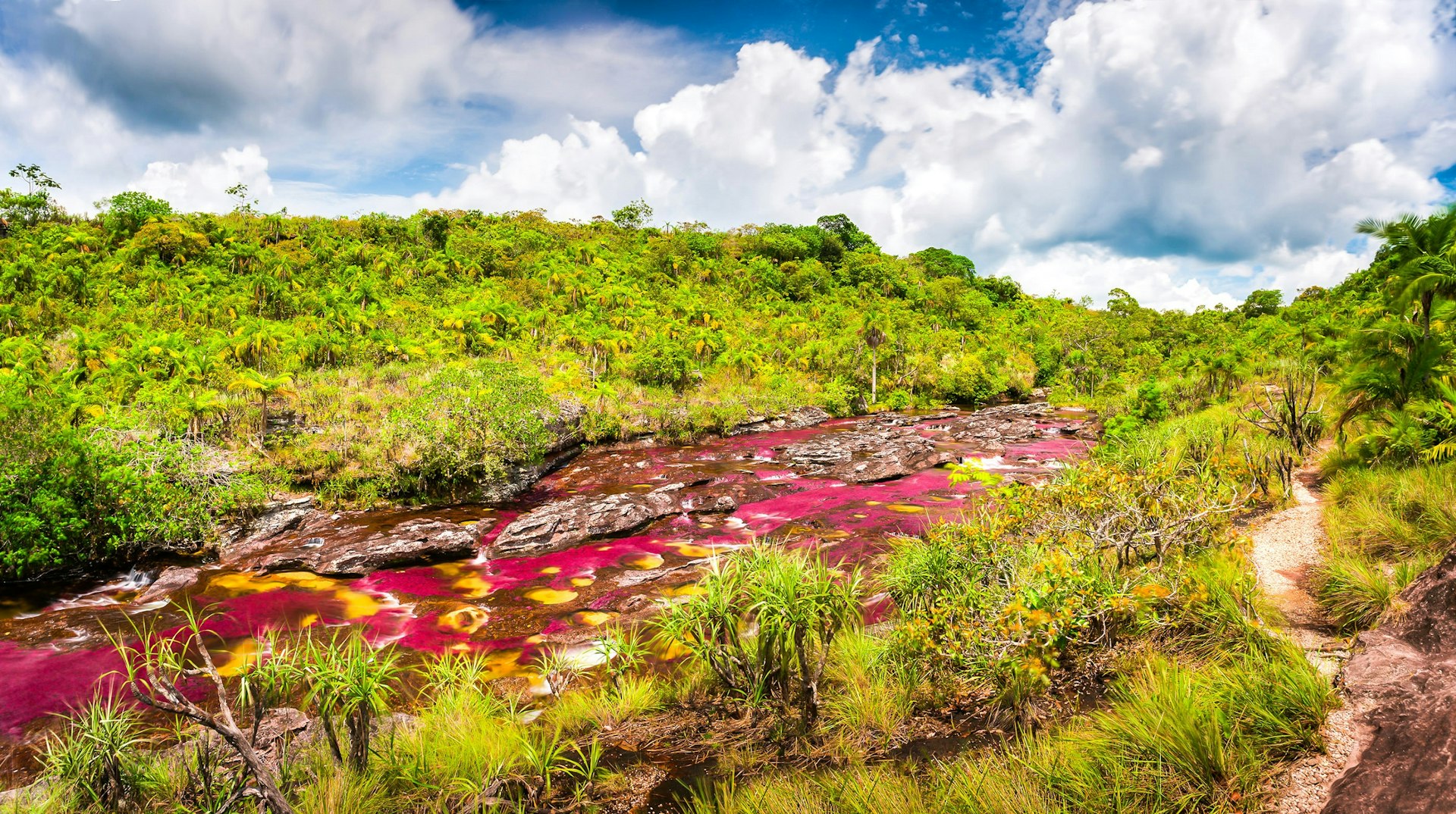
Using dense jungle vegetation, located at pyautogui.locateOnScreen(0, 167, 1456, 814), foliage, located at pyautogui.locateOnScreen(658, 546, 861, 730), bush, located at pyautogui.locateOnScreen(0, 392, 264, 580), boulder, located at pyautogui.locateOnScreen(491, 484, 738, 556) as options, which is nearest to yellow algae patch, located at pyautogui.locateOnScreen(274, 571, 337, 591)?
dense jungle vegetation, located at pyautogui.locateOnScreen(0, 167, 1456, 814)

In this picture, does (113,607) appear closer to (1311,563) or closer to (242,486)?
(242,486)

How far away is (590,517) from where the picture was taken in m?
15.0

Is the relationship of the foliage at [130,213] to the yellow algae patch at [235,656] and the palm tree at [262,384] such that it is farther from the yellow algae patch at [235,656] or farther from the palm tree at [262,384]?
the yellow algae patch at [235,656]

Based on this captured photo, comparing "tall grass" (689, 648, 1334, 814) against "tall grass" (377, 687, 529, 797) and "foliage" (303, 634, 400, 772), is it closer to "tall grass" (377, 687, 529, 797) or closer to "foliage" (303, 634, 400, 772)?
"tall grass" (377, 687, 529, 797)

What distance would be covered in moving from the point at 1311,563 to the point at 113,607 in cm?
1895

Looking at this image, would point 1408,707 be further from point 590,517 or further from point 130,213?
point 130,213

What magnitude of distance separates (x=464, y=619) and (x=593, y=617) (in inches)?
92.6

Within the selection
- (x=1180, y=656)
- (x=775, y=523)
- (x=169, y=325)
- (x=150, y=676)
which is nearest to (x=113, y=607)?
(x=150, y=676)

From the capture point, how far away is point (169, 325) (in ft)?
93.7

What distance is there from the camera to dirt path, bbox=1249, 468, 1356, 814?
393 cm

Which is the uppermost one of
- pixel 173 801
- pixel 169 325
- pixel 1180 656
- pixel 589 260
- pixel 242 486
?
pixel 589 260

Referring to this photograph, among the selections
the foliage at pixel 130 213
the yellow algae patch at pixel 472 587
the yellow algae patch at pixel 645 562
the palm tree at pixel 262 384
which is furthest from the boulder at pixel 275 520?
the foliage at pixel 130 213

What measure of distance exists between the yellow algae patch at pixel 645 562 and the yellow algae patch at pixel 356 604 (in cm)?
474

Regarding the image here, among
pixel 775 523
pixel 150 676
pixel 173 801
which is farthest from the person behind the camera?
pixel 775 523
